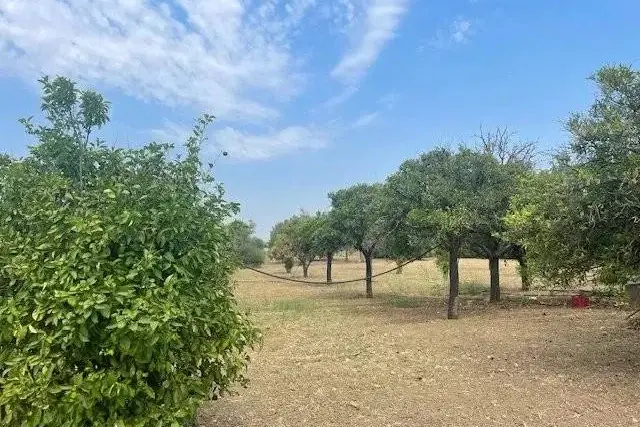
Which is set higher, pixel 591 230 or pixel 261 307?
pixel 591 230

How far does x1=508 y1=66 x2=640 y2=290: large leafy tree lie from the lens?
646cm

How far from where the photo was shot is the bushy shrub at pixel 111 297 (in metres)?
3.28

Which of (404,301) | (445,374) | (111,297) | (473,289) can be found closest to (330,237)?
(473,289)

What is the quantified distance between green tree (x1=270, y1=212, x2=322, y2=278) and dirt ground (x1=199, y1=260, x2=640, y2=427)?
22.9 meters

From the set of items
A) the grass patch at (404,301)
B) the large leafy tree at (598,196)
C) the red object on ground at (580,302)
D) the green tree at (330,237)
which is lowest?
the grass patch at (404,301)

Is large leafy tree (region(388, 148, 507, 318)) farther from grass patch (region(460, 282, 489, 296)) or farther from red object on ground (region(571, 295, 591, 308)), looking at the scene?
grass patch (region(460, 282, 489, 296))

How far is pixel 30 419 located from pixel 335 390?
402 cm

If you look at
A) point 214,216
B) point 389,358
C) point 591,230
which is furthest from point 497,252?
point 214,216

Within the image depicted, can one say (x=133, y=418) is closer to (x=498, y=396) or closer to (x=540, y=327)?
(x=498, y=396)

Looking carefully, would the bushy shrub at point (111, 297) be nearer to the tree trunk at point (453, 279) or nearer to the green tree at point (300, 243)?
the tree trunk at point (453, 279)

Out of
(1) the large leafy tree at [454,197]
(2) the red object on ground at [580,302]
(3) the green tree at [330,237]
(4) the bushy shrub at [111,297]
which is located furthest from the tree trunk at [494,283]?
(4) the bushy shrub at [111,297]

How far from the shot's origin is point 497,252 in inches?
695

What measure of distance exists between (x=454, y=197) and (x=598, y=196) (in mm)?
6659

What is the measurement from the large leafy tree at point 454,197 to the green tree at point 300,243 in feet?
65.6
